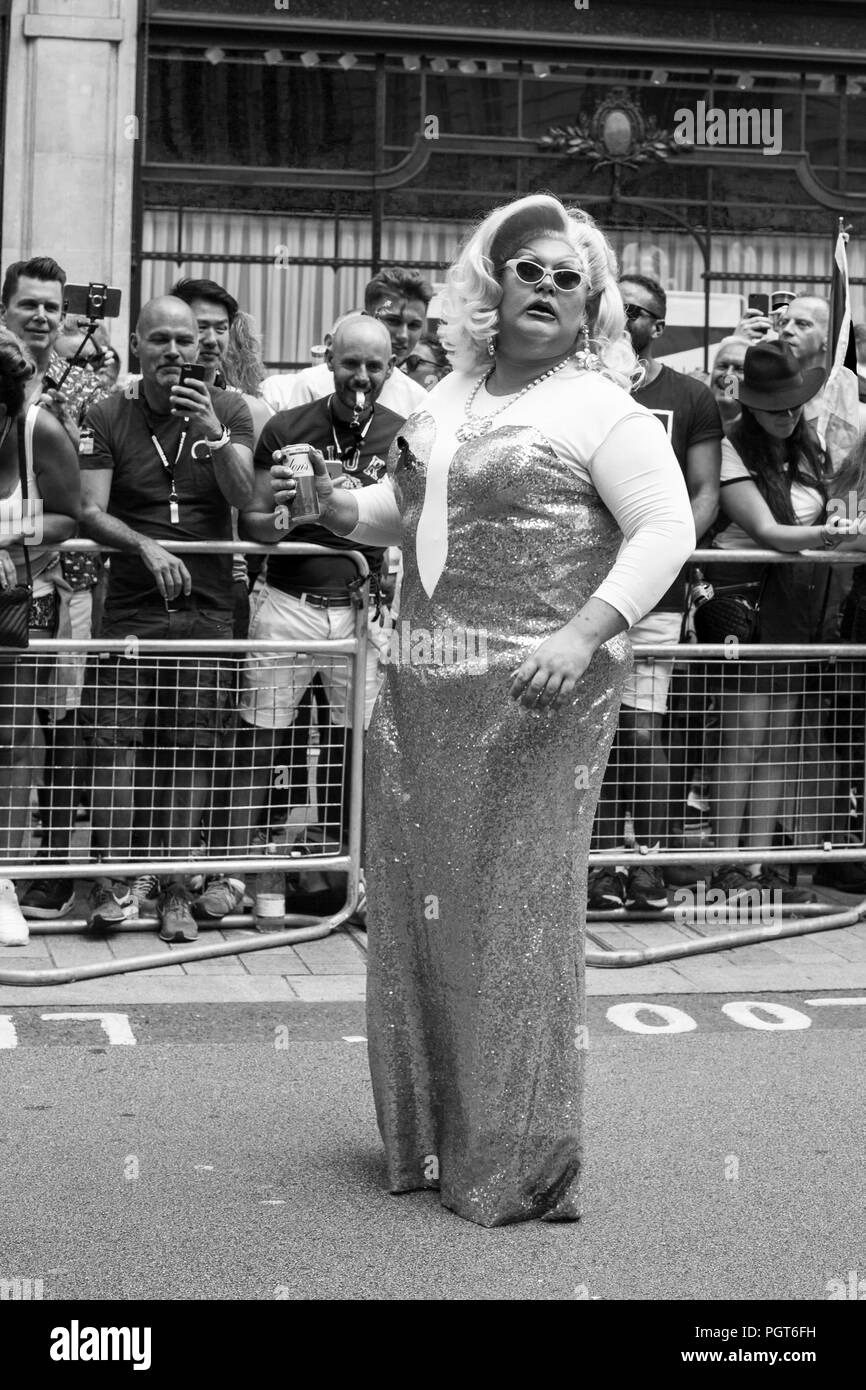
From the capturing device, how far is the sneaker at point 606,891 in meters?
7.53

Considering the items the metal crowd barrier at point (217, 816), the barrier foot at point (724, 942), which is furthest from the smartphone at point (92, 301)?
the barrier foot at point (724, 942)

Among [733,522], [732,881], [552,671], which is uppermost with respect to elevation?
[733,522]

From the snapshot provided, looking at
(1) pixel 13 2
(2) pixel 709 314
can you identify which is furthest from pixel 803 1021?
(1) pixel 13 2

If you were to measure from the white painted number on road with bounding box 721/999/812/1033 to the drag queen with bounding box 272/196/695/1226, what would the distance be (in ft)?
6.10

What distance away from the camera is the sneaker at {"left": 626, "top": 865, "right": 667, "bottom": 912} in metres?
7.52

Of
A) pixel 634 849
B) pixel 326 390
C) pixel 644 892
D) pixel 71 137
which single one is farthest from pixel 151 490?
pixel 71 137

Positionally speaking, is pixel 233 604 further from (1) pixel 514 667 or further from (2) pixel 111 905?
(1) pixel 514 667

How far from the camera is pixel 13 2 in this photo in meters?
12.0

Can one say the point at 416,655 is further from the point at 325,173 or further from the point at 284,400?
the point at 325,173

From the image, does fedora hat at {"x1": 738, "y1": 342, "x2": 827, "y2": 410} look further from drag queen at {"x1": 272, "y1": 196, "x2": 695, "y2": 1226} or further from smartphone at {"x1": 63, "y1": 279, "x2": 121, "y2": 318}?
drag queen at {"x1": 272, "y1": 196, "x2": 695, "y2": 1226}

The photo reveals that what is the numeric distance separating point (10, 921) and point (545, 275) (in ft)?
11.5

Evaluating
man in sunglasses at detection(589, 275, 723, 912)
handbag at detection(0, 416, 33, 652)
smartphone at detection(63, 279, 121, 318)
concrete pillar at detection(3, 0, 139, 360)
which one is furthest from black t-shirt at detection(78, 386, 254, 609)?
concrete pillar at detection(3, 0, 139, 360)

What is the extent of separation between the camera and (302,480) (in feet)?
14.5
